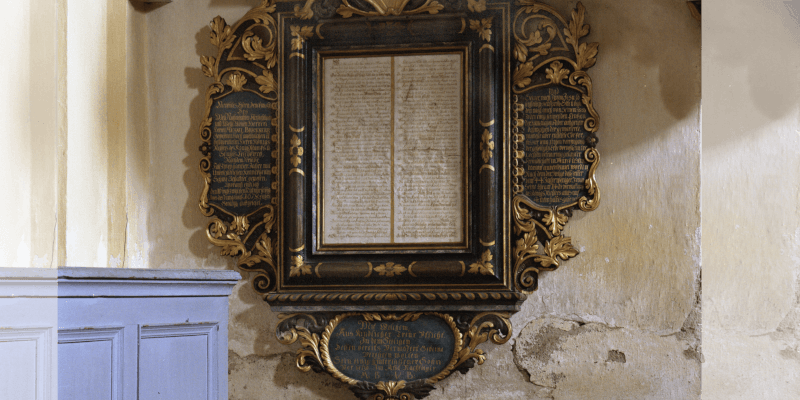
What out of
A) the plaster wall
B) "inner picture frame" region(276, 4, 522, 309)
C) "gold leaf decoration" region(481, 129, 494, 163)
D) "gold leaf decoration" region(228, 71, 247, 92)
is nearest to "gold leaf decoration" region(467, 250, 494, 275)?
"inner picture frame" region(276, 4, 522, 309)

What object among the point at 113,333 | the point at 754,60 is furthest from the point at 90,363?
the point at 754,60

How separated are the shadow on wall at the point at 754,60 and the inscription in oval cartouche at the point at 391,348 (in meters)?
1.80

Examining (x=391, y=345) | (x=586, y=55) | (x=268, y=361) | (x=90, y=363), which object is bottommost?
(x=268, y=361)

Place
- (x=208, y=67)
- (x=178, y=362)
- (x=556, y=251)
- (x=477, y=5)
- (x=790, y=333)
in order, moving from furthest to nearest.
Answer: (x=208, y=67), (x=477, y=5), (x=556, y=251), (x=790, y=333), (x=178, y=362)

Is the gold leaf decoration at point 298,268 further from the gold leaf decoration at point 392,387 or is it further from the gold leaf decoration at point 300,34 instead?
the gold leaf decoration at point 300,34

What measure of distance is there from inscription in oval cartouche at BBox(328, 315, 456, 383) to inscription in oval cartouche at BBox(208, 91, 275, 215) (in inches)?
34.3

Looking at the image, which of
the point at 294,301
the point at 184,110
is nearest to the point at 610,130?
the point at 294,301

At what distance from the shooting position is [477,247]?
354 cm

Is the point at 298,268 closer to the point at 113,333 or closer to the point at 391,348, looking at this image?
the point at 391,348

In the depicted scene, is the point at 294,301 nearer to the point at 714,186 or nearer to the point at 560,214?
the point at 560,214

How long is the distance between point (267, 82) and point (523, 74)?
1.41m

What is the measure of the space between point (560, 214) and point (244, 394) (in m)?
1.98

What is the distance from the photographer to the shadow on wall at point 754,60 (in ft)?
11.5

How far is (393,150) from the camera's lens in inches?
144
